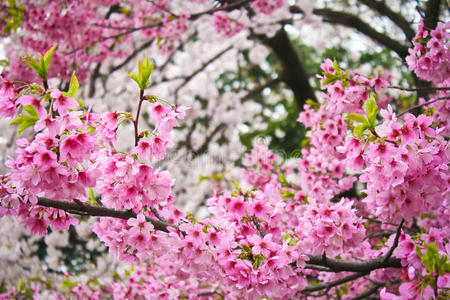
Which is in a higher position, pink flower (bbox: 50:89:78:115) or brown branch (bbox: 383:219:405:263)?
pink flower (bbox: 50:89:78:115)

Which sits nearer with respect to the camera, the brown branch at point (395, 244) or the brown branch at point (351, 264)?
the brown branch at point (395, 244)

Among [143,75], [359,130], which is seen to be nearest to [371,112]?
[359,130]

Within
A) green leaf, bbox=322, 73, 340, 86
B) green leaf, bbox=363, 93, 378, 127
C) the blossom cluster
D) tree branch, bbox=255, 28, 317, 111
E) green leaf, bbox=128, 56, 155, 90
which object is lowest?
green leaf, bbox=363, 93, 378, 127

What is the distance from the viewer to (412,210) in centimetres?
153

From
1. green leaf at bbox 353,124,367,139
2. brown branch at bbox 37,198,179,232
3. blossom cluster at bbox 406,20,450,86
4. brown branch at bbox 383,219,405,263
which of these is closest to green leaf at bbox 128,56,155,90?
brown branch at bbox 37,198,179,232

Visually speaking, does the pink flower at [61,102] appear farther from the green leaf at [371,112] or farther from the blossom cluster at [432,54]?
the blossom cluster at [432,54]

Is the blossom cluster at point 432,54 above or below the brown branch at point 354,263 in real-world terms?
above

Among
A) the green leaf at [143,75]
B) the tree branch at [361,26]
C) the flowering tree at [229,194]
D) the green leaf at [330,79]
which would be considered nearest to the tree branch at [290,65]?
the tree branch at [361,26]

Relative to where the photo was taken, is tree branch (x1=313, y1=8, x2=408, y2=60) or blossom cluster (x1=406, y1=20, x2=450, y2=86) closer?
blossom cluster (x1=406, y1=20, x2=450, y2=86)

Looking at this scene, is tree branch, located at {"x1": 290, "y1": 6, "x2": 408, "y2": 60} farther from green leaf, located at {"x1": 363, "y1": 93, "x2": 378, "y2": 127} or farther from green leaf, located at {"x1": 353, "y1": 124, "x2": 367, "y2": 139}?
green leaf, located at {"x1": 353, "y1": 124, "x2": 367, "y2": 139}

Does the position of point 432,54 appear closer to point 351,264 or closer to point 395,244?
point 395,244

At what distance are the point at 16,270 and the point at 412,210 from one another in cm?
580

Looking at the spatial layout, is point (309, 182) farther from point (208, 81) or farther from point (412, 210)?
point (208, 81)

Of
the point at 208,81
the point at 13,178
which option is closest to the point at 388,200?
the point at 13,178
